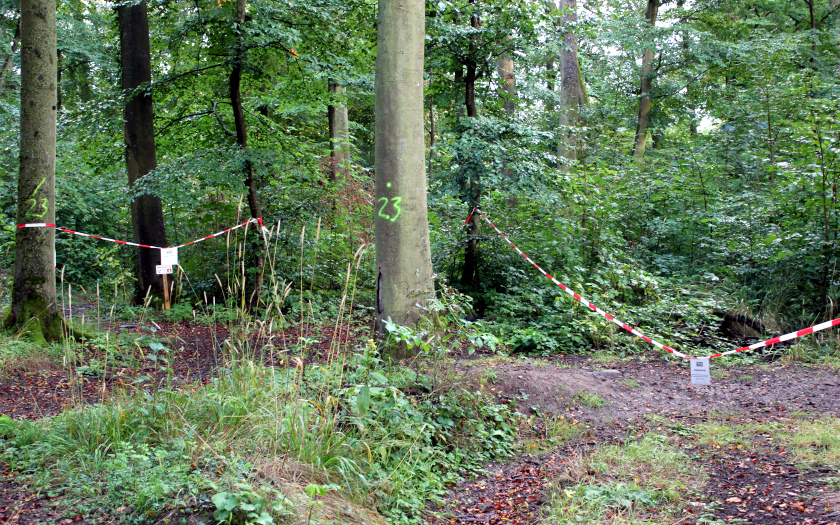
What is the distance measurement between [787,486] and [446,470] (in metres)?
1.94

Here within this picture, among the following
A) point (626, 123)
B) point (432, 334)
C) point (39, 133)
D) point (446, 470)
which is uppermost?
point (626, 123)

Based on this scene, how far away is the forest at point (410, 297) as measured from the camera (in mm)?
2984

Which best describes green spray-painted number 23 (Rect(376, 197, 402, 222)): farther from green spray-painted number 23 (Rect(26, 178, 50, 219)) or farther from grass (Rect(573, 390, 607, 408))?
green spray-painted number 23 (Rect(26, 178, 50, 219))

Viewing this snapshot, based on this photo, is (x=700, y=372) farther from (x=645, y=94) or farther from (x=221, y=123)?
(x=645, y=94)

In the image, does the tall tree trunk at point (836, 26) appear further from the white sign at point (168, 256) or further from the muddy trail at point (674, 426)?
the white sign at point (168, 256)

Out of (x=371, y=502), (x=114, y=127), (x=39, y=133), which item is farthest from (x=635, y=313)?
(x=114, y=127)

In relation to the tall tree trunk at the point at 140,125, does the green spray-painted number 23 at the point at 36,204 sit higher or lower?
lower

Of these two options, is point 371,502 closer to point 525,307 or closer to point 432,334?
point 432,334

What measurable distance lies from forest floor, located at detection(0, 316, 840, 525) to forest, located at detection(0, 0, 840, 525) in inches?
1.1

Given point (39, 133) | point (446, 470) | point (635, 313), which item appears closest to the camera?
point (446, 470)

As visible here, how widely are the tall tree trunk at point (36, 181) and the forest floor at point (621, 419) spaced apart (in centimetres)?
98

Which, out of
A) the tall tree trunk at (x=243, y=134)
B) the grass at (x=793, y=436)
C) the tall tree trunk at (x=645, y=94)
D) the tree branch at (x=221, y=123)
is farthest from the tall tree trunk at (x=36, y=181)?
the tall tree trunk at (x=645, y=94)

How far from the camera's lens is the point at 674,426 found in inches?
166

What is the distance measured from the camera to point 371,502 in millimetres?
2875
